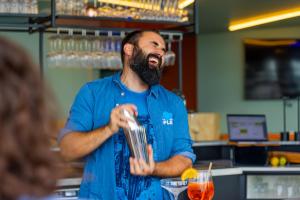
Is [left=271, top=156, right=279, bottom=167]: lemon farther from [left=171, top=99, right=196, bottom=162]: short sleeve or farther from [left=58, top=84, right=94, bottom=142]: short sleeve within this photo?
[left=58, top=84, right=94, bottom=142]: short sleeve

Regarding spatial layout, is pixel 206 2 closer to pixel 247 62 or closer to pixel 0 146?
pixel 247 62

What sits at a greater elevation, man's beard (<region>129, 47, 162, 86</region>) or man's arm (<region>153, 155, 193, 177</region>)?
man's beard (<region>129, 47, 162, 86</region>)

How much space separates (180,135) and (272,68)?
34.1 ft

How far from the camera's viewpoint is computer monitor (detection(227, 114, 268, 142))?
21.0 ft

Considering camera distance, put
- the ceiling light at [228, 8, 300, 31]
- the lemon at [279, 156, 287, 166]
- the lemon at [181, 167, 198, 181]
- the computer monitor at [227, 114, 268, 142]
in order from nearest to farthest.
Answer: the lemon at [181, 167, 198, 181]
the lemon at [279, 156, 287, 166]
the computer monitor at [227, 114, 268, 142]
the ceiling light at [228, 8, 300, 31]

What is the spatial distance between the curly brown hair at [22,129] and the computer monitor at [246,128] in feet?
18.8

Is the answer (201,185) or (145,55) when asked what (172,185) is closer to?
(201,185)

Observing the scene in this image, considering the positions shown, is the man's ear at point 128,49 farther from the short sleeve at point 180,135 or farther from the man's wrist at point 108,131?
the man's wrist at point 108,131

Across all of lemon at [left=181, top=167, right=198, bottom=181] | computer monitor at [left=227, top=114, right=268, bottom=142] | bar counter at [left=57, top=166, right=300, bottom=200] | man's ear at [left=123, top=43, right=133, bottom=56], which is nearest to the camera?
lemon at [left=181, top=167, right=198, bottom=181]

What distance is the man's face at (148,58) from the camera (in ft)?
8.47

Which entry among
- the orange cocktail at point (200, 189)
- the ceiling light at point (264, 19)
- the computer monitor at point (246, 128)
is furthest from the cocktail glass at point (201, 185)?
the ceiling light at point (264, 19)

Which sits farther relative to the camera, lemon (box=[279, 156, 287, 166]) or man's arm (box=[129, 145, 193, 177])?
lemon (box=[279, 156, 287, 166])

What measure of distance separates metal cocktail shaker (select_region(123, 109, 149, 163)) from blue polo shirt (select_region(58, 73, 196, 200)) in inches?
8.5

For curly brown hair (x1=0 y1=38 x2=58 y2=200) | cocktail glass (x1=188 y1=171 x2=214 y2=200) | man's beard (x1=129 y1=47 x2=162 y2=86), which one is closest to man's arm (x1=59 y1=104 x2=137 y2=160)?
man's beard (x1=129 y1=47 x2=162 y2=86)
